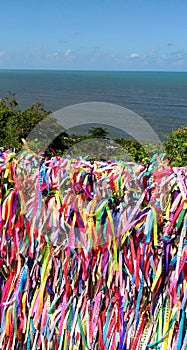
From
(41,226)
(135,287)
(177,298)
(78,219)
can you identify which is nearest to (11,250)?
(41,226)

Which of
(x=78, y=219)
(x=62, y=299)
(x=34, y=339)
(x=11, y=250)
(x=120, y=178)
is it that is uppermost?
(x=120, y=178)

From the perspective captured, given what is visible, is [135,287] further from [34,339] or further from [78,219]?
[34,339]

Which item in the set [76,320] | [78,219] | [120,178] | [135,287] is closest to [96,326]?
[76,320]

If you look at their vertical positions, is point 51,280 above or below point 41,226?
below

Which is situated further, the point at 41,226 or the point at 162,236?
the point at 41,226

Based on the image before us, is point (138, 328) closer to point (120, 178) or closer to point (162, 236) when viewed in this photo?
point (162, 236)

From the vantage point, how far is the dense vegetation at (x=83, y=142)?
6999mm

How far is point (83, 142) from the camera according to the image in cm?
679

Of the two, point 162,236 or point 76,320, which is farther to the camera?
point 76,320

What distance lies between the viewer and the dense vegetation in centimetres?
700

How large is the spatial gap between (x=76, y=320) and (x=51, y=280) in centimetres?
25

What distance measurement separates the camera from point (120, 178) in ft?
8.47

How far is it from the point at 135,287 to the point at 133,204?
422mm

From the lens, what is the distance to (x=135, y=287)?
259cm
